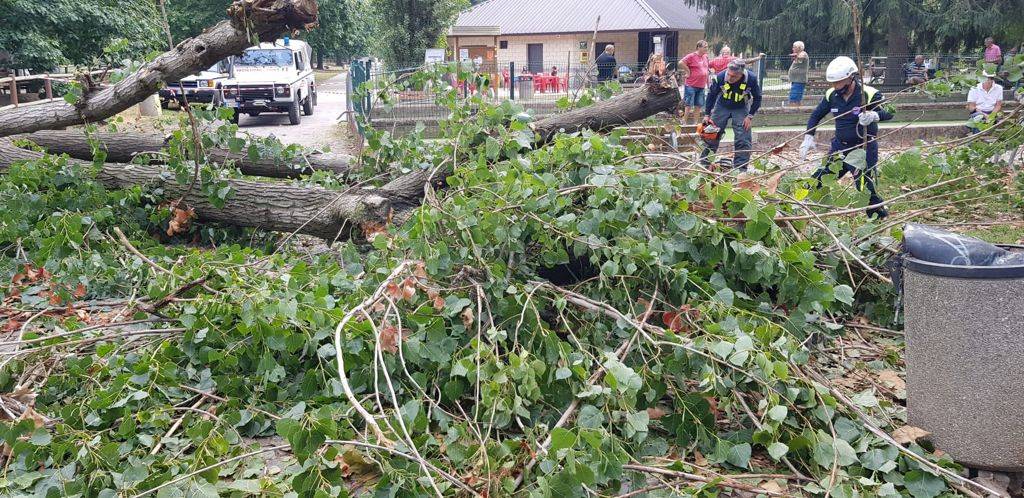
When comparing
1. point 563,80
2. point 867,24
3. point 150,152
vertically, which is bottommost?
point 150,152

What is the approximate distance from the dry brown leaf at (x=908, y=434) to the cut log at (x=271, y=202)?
3208 mm

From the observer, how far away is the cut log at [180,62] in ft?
16.8

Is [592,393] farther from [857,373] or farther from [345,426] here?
[857,373]

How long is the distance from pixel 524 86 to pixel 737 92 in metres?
10.1

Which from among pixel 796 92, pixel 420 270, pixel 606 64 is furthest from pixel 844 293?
pixel 796 92

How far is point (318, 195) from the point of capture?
6.07m

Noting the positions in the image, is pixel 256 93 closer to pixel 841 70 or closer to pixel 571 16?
pixel 841 70

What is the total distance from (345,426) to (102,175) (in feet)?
15.4

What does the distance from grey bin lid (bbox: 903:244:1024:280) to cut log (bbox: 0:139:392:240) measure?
3180mm

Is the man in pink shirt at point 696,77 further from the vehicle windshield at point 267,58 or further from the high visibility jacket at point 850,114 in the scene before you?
the vehicle windshield at point 267,58

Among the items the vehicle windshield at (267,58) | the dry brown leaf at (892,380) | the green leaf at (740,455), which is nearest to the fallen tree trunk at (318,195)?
the dry brown leaf at (892,380)

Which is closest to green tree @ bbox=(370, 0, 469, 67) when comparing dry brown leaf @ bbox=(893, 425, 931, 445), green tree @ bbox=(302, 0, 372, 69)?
green tree @ bbox=(302, 0, 372, 69)

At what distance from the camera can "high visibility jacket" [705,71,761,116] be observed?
9.48m

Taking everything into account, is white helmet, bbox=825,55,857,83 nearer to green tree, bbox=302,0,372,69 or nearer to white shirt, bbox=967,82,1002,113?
white shirt, bbox=967,82,1002,113
